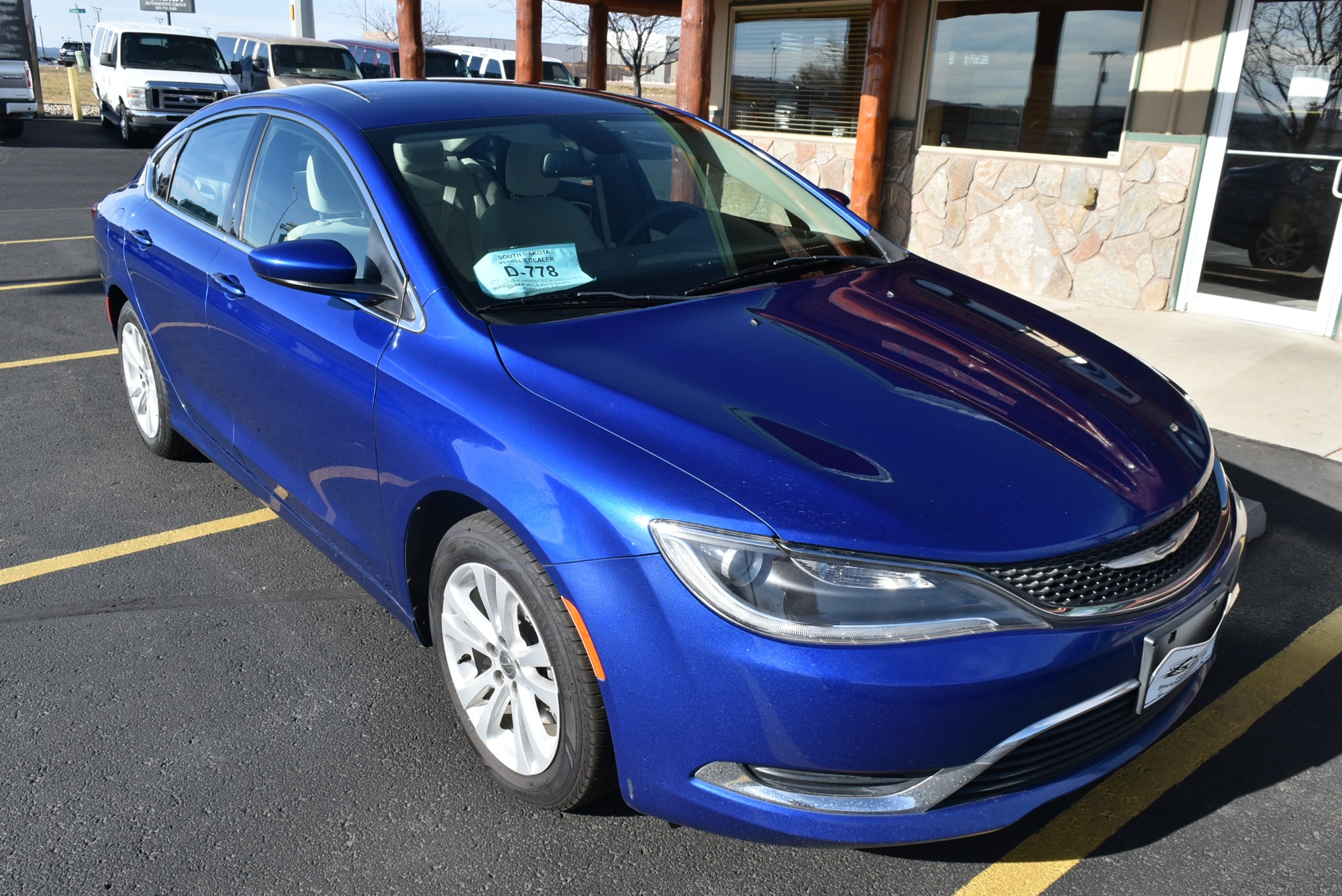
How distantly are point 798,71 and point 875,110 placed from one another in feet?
6.41

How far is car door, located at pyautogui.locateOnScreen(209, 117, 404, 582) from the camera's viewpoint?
2861mm

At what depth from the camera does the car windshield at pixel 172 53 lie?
1950cm

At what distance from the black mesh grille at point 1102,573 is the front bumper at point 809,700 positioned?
6 cm

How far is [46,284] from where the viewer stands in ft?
27.1

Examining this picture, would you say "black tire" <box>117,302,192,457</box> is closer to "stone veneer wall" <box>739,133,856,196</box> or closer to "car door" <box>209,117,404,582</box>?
"car door" <box>209,117,404,582</box>

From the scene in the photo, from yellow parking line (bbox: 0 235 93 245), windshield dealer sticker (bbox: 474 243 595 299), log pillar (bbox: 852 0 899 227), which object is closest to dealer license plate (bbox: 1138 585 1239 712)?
windshield dealer sticker (bbox: 474 243 595 299)

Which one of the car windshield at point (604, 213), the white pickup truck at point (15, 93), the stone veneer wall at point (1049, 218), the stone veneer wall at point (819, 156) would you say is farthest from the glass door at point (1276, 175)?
the white pickup truck at point (15, 93)

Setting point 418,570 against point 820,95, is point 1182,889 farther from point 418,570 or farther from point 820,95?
point 820,95

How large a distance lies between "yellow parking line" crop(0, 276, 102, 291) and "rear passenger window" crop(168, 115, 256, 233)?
15.9 feet

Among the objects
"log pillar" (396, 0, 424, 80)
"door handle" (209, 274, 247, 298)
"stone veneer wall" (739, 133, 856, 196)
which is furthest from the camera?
"log pillar" (396, 0, 424, 80)

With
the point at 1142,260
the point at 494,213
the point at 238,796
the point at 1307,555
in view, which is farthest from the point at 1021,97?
the point at 238,796

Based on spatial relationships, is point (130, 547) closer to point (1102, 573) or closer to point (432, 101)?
point (432, 101)

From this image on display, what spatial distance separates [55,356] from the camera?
637 cm

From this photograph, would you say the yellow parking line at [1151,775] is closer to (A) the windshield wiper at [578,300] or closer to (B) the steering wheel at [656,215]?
(A) the windshield wiper at [578,300]
